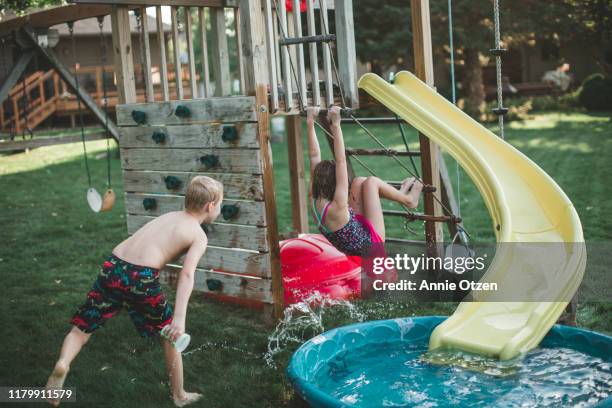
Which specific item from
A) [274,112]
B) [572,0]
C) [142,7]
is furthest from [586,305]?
[572,0]

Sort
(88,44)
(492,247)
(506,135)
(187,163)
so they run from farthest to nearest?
(88,44)
(506,135)
(492,247)
(187,163)

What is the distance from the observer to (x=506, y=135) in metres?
16.5

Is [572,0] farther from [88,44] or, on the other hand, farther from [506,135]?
[88,44]

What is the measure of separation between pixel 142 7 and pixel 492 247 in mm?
4066

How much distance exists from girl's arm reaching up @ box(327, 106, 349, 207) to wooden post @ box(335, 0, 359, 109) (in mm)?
407

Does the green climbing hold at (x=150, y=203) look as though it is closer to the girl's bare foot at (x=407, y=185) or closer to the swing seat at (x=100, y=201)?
the swing seat at (x=100, y=201)

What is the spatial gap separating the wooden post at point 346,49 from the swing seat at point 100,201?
261 cm

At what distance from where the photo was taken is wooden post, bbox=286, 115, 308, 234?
741 centimetres

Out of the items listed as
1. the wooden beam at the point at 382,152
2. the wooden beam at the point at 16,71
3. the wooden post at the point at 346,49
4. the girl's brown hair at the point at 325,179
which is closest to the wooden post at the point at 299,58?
the wooden post at the point at 346,49

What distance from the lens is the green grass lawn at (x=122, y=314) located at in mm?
4336

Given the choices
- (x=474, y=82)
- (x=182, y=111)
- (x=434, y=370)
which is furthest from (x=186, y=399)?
(x=474, y=82)

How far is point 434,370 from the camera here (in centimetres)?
439

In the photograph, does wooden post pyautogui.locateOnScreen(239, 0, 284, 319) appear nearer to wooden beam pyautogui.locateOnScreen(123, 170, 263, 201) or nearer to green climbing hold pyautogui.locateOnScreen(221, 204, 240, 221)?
wooden beam pyautogui.locateOnScreen(123, 170, 263, 201)

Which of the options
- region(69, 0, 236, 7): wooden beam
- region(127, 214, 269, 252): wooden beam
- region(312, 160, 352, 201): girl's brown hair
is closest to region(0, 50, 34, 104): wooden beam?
region(69, 0, 236, 7): wooden beam
